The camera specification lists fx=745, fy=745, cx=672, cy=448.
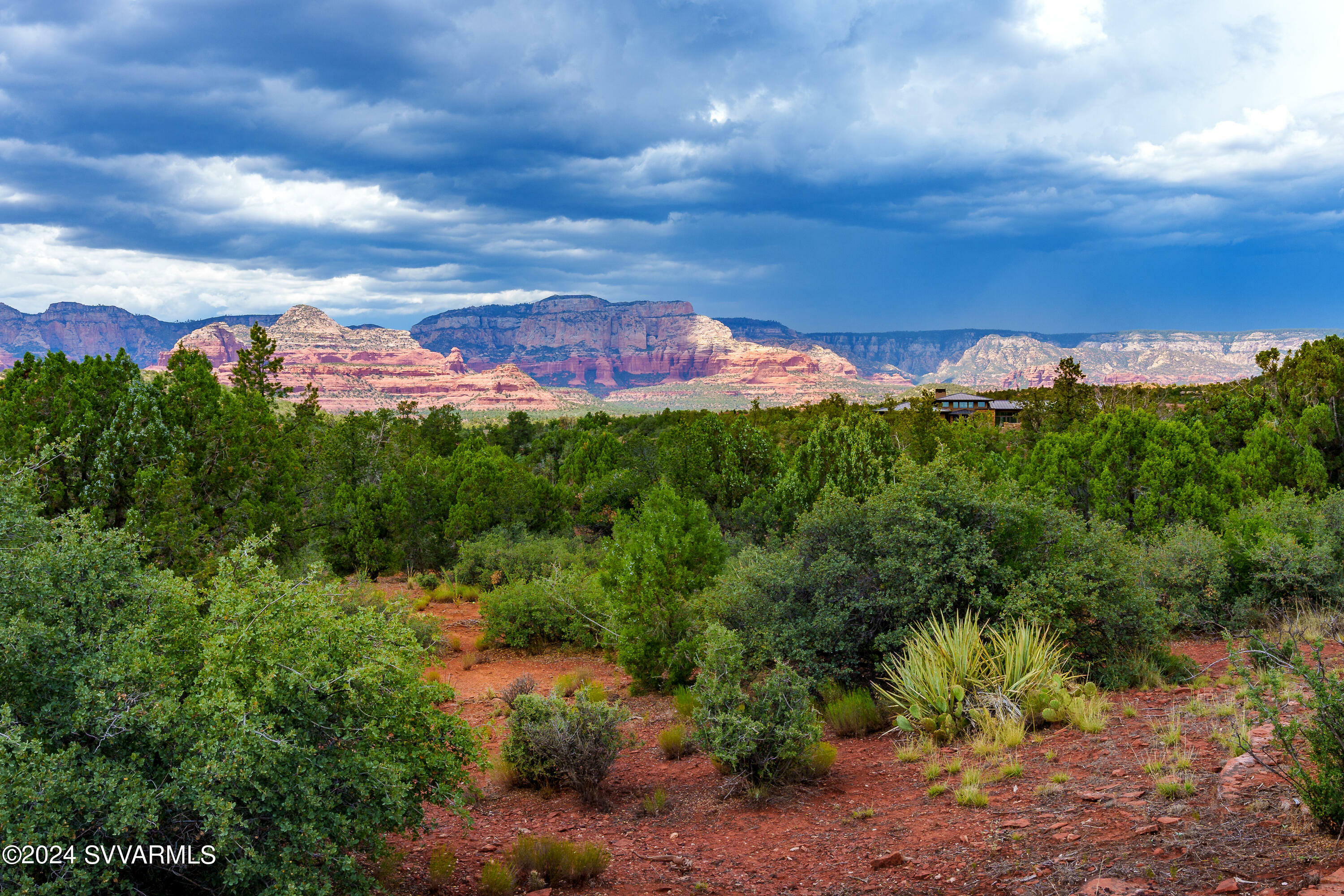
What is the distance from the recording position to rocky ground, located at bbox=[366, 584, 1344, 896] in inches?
189

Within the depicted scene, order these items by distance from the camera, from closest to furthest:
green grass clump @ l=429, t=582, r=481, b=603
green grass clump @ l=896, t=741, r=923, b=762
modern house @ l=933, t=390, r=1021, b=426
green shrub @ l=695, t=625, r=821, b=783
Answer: green shrub @ l=695, t=625, r=821, b=783, green grass clump @ l=896, t=741, r=923, b=762, green grass clump @ l=429, t=582, r=481, b=603, modern house @ l=933, t=390, r=1021, b=426

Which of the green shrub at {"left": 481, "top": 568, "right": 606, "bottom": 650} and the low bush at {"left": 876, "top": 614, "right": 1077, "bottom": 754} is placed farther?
the green shrub at {"left": 481, "top": 568, "right": 606, "bottom": 650}

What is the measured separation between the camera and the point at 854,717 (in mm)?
9406

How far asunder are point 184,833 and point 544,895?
2.57 metres

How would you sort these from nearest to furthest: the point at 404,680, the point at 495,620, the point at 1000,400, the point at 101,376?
the point at 404,680 → the point at 101,376 → the point at 495,620 → the point at 1000,400

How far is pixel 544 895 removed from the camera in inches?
225

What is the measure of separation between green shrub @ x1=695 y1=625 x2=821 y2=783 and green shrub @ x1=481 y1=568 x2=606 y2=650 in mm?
9525

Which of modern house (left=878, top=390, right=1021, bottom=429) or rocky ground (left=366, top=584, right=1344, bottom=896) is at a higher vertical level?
modern house (left=878, top=390, right=1021, bottom=429)

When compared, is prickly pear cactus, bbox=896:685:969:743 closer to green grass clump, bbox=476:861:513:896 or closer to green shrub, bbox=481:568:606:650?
green grass clump, bbox=476:861:513:896

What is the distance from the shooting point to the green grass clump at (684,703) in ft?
36.8

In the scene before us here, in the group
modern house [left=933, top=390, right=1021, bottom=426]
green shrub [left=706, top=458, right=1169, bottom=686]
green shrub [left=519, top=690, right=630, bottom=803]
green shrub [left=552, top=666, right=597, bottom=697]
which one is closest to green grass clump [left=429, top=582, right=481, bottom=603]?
green shrub [left=552, top=666, right=597, bottom=697]

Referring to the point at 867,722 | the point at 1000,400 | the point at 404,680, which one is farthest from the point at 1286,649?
the point at 1000,400

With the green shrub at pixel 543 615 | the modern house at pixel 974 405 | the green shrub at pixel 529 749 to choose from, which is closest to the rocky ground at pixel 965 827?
the green shrub at pixel 529 749

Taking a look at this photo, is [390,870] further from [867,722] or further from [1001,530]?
[1001,530]
